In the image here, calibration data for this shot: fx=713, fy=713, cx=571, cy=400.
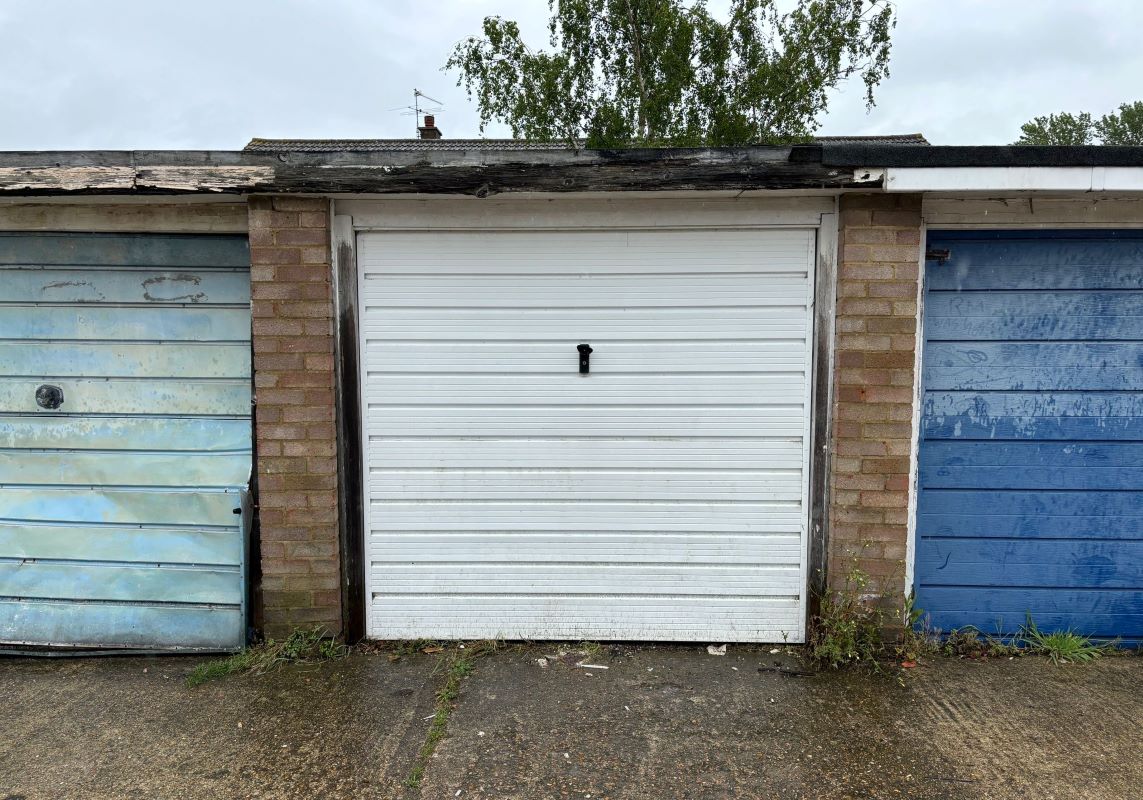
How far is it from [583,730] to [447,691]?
2.27ft

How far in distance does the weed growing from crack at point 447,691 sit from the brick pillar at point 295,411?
0.64 m

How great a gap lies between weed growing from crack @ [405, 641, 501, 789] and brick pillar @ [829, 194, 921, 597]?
190 cm

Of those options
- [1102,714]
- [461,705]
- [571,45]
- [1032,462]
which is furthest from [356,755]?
[571,45]

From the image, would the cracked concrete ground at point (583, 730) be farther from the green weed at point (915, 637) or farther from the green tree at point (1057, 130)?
the green tree at point (1057, 130)

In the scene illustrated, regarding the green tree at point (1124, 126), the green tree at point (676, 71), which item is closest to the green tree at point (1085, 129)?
the green tree at point (1124, 126)

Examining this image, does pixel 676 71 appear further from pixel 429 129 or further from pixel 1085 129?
pixel 1085 129

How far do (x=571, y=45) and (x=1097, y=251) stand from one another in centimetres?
1149

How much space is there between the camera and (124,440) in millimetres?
3797

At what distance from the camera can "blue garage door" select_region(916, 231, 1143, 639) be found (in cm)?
364

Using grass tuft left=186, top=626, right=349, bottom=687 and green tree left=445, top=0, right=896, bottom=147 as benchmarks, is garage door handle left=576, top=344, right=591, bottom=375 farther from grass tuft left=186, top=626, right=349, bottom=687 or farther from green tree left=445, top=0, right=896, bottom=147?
green tree left=445, top=0, right=896, bottom=147

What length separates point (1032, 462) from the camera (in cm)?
373

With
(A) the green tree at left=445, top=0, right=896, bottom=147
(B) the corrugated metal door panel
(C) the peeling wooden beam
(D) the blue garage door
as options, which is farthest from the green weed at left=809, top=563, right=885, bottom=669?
(A) the green tree at left=445, top=0, right=896, bottom=147

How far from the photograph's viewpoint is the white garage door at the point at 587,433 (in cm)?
364

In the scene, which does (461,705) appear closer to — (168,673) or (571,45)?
(168,673)
